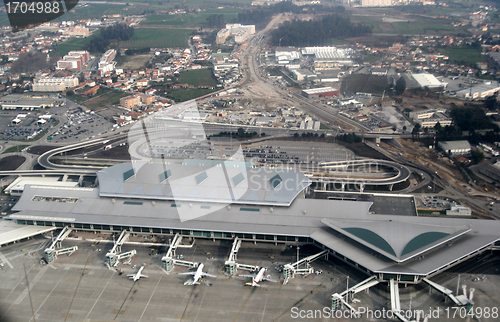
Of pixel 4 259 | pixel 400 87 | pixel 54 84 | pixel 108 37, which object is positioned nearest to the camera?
pixel 4 259

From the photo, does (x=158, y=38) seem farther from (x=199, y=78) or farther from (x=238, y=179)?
(x=238, y=179)

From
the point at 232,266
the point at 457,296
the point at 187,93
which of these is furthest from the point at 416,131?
the point at 187,93

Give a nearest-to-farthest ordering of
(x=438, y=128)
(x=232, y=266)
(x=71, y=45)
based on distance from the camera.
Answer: (x=232, y=266)
(x=438, y=128)
(x=71, y=45)

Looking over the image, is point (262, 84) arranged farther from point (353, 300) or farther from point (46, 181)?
point (353, 300)

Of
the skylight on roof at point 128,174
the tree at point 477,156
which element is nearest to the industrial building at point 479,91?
the tree at point 477,156

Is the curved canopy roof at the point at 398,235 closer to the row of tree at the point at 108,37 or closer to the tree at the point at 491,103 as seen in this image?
the tree at the point at 491,103

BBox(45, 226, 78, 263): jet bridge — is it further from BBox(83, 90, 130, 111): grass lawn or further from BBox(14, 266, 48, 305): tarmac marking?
BBox(83, 90, 130, 111): grass lawn

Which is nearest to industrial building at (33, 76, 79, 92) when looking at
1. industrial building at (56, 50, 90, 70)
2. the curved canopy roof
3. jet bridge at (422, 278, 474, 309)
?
industrial building at (56, 50, 90, 70)
